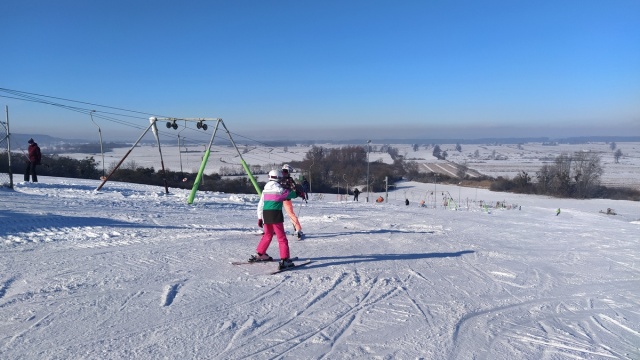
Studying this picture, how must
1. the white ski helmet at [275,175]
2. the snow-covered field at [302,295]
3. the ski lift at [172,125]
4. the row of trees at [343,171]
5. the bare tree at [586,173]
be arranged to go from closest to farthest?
the snow-covered field at [302,295] < the white ski helmet at [275,175] < the ski lift at [172,125] < the row of trees at [343,171] < the bare tree at [586,173]

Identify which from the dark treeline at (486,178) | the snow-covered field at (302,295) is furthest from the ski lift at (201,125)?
the dark treeline at (486,178)

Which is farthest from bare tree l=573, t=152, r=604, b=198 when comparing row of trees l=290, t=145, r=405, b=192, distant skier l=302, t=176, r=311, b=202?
distant skier l=302, t=176, r=311, b=202

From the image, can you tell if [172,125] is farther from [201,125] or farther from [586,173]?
[586,173]

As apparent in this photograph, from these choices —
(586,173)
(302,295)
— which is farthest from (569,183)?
(302,295)

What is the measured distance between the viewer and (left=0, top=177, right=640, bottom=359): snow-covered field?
448cm

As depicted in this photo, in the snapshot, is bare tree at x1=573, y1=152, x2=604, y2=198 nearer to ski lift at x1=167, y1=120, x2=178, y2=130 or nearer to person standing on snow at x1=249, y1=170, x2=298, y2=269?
ski lift at x1=167, y1=120, x2=178, y2=130

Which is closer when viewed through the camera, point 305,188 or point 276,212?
point 276,212

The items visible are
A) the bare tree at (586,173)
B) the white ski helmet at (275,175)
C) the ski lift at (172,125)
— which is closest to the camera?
the white ski helmet at (275,175)

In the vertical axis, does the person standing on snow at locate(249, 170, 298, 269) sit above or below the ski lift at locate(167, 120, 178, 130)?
below

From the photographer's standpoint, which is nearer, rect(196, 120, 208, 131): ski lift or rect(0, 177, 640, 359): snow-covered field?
A: rect(0, 177, 640, 359): snow-covered field

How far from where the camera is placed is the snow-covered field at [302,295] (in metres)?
4.48

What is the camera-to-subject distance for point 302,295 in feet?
19.8

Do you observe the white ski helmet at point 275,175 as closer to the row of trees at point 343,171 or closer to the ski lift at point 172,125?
the ski lift at point 172,125

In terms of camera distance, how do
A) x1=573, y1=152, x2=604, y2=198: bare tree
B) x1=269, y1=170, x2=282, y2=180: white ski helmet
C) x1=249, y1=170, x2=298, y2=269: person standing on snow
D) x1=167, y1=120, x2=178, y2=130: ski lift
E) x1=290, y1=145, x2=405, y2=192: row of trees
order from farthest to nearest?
x1=573, y1=152, x2=604, y2=198: bare tree < x1=290, y1=145, x2=405, y2=192: row of trees < x1=167, y1=120, x2=178, y2=130: ski lift < x1=269, y1=170, x2=282, y2=180: white ski helmet < x1=249, y1=170, x2=298, y2=269: person standing on snow
